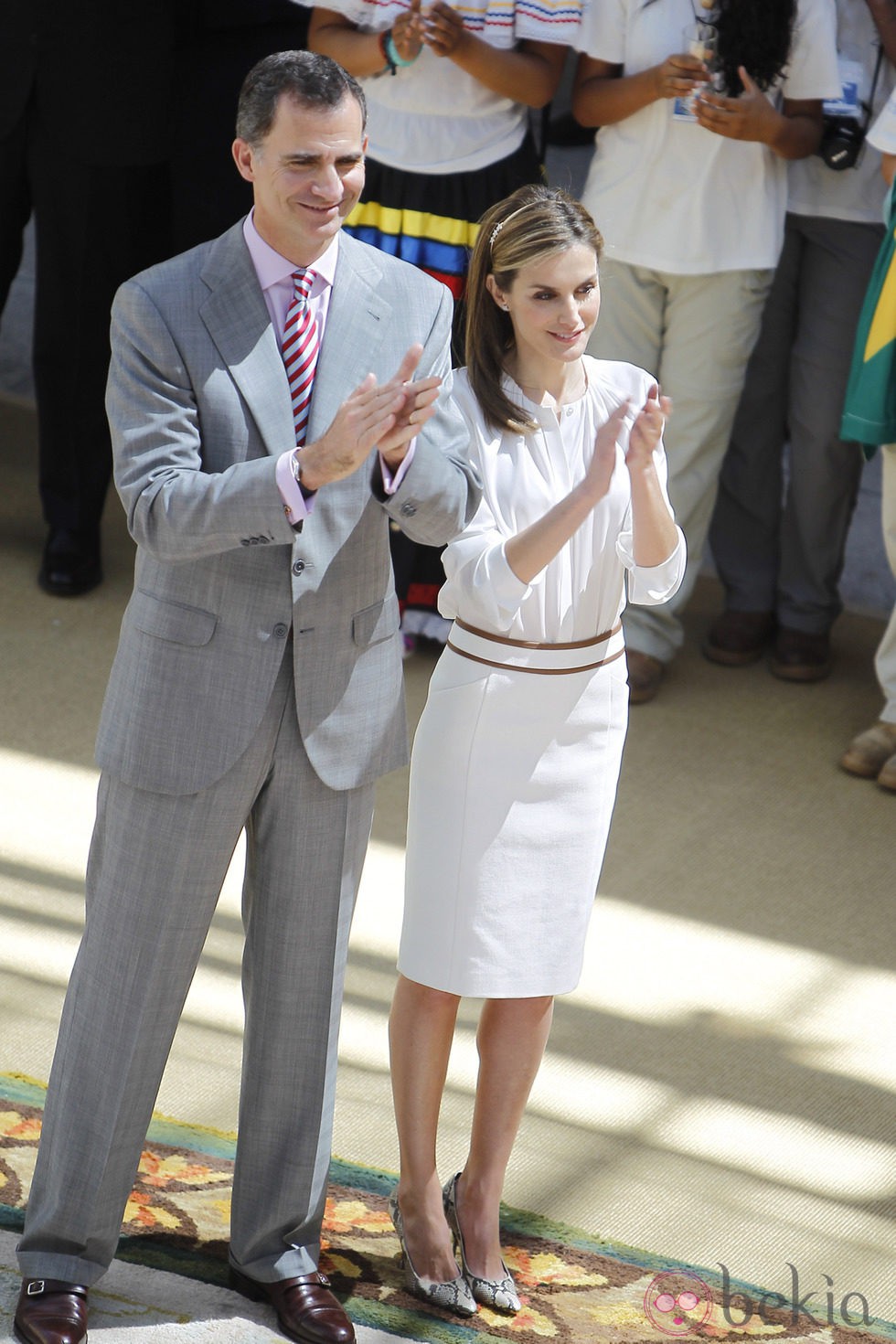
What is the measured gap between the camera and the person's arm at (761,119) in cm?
403

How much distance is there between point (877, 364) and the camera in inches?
160

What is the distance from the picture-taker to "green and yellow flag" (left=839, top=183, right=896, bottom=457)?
403 centimetres

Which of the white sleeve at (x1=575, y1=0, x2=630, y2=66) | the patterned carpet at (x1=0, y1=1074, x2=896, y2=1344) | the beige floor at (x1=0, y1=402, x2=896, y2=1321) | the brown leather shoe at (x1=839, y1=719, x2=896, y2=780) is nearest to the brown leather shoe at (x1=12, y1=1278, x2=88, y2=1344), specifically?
the patterned carpet at (x1=0, y1=1074, x2=896, y2=1344)

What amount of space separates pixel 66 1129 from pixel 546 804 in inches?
31.0

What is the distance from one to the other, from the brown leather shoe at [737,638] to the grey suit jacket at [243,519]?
2.60 m

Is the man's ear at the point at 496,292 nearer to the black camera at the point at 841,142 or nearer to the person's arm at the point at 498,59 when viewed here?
the person's arm at the point at 498,59

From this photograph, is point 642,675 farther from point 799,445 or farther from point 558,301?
point 558,301

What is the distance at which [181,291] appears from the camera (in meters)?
2.11

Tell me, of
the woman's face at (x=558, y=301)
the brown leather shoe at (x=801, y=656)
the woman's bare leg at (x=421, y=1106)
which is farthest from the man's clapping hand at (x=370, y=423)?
the brown leather shoe at (x=801, y=656)

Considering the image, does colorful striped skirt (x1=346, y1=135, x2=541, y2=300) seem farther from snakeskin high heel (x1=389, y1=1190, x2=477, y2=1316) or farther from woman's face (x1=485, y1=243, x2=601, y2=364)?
snakeskin high heel (x1=389, y1=1190, x2=477, y2=1316)

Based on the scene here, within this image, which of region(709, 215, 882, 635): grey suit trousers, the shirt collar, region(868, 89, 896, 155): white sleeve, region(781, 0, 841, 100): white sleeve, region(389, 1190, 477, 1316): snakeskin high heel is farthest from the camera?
region(709, 215, 882, 635): grey suit trousers

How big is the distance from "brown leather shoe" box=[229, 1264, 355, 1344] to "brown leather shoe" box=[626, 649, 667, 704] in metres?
2.33

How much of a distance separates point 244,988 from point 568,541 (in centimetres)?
76

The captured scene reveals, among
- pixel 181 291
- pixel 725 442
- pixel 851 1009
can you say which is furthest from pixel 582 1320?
pixel 725 442
